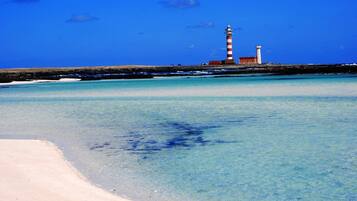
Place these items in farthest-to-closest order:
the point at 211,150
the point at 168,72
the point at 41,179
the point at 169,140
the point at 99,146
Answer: the point at 168,72, the point at 169,140, the point at 99,146, the point at 211,150, the point at 41,179

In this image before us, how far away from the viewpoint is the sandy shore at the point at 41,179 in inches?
205

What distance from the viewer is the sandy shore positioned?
5.21 metres

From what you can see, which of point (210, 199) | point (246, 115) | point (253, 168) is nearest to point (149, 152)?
point (253, 168)

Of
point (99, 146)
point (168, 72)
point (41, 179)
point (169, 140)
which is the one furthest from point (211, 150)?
point (168, 72)

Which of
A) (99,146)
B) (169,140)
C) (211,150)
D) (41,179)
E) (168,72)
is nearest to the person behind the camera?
(41,179)

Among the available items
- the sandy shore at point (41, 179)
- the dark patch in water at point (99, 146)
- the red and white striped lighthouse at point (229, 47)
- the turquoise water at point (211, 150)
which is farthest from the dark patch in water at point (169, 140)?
the red and white striped lighthouse at point (229, 47)

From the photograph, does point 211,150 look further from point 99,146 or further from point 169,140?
point 99,146

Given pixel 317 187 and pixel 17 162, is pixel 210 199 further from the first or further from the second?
pixel 17 162

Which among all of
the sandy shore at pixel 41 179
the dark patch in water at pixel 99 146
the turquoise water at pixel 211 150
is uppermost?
the sandy shore at pixel 41 179

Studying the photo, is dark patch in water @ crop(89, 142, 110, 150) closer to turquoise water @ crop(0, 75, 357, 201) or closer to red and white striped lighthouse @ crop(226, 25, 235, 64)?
turquoise water @ crop(0, 75, 357, 201)

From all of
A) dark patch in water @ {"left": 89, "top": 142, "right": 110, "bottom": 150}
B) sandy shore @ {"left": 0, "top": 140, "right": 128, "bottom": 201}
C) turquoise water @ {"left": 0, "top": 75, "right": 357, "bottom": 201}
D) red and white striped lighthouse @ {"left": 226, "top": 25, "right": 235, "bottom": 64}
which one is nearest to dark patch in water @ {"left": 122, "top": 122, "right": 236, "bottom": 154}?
turquoise water @ {"left": 0, "top": 75, "right": 357, "bottom": 201}

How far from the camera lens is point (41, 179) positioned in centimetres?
596

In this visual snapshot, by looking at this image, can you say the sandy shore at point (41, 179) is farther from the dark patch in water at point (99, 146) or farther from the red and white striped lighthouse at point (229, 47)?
the red and white striped lighthouse at point (229, 47)

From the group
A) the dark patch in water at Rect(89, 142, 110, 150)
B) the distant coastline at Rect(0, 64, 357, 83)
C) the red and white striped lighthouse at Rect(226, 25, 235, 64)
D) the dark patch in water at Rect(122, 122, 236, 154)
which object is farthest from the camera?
the red and white striped lighthouse at Rect(226, 25, 235, 64)
